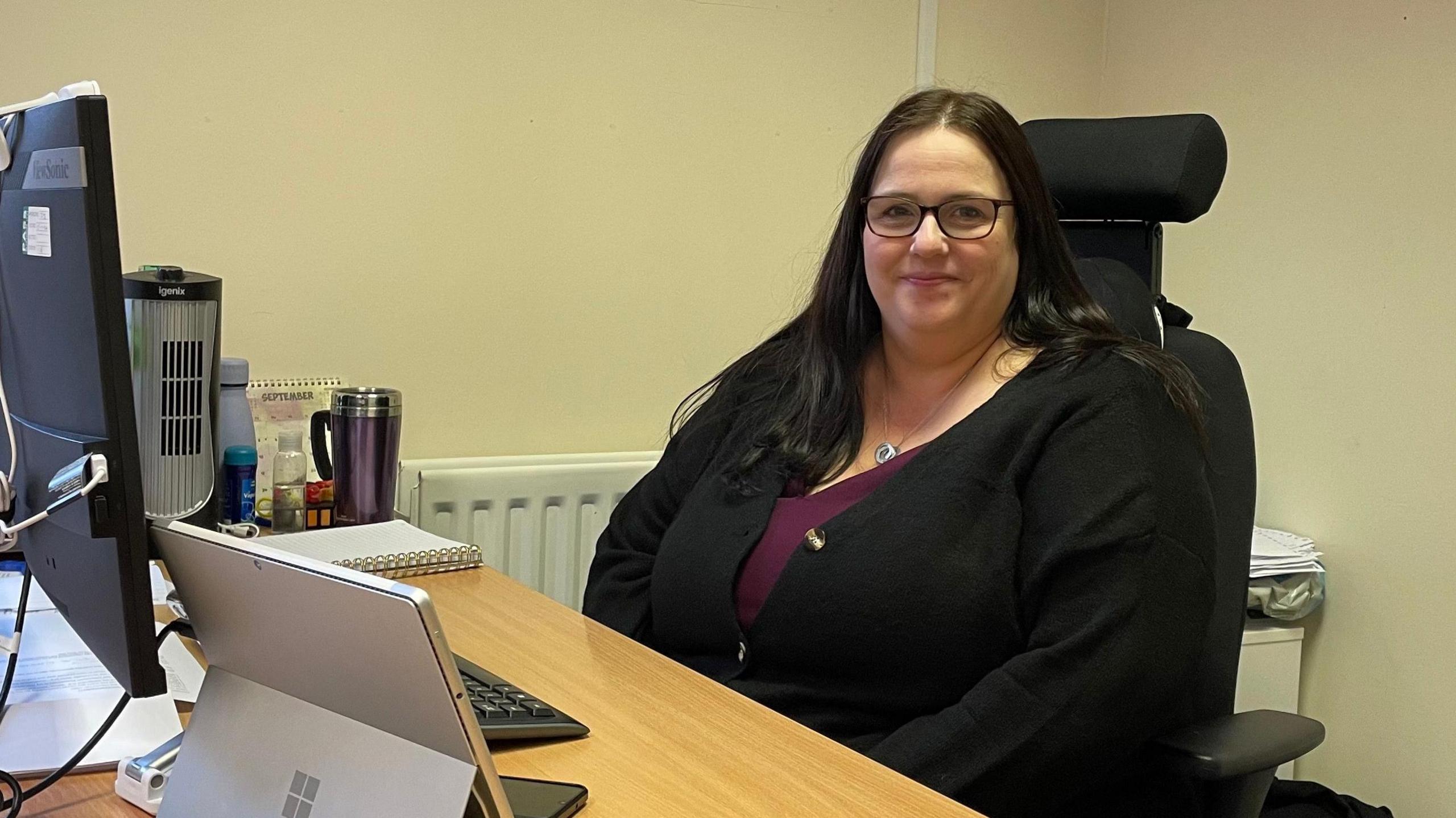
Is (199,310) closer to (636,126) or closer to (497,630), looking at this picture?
(497,630)

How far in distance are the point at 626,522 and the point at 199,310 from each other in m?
0.64

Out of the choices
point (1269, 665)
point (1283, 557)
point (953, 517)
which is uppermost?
point (953, 517)

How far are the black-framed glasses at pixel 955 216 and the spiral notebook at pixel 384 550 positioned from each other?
69cm

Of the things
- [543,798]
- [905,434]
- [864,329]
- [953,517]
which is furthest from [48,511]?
[864,329]

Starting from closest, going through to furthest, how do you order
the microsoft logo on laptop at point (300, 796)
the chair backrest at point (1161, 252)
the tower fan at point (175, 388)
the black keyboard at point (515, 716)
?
the microsoft logo on laptop at point (300, 796), the black keyboard at point (515, 716), the tower fan at point (175, 388), the chair backrest at point (1161, 252)

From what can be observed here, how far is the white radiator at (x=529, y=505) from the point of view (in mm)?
2330

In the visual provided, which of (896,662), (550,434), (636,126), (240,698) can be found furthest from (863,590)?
(636,126)

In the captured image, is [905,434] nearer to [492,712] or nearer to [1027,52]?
[492,712]

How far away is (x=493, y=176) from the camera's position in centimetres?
239

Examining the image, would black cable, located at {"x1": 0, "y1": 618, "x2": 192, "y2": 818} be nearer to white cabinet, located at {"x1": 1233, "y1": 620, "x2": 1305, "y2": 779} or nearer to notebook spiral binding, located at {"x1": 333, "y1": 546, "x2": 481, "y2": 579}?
notebook spiral binding, located at {"x1": 333, "y1": 546, "x2": 481, "y2": 579}

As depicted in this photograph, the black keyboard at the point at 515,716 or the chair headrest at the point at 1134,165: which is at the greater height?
the chair headrest at the point at 1134,165

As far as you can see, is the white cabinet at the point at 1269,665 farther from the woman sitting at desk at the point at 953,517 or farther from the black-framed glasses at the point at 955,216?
the black-framed glasses at the point at 955,216

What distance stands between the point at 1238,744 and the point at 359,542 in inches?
41.4

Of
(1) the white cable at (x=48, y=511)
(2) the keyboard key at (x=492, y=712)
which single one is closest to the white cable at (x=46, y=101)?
(1) the white cable at (x=48, y=511)
